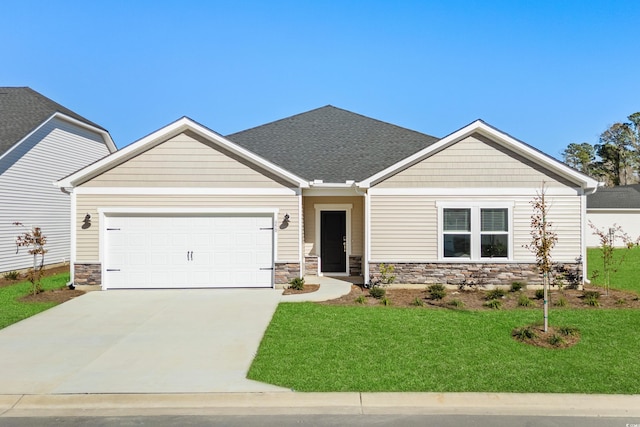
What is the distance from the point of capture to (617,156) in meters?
49.8

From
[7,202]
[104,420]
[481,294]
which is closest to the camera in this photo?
[104,420]

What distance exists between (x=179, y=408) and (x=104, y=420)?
763 mm

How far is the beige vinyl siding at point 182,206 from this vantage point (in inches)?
462

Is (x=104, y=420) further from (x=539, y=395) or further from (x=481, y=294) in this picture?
(x=481, y=294)

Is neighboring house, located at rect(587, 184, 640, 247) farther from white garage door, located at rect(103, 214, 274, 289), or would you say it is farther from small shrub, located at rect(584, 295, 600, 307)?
white garage door, located at rect(103, 214, 274, 289)

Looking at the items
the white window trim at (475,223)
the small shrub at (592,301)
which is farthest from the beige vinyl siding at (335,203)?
the small shrub at (592,301)

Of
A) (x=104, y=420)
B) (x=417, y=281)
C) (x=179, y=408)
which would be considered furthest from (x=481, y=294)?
(x=104, y=420)

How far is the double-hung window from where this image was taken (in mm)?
11922

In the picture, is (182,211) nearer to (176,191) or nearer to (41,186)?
(176,191)

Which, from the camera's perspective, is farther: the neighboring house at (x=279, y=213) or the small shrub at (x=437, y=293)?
the neighboring house at (x=279, y=213)

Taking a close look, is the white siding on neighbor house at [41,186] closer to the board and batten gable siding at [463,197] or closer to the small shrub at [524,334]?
the board and batten gable siding at [463,197]

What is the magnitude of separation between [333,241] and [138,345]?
8.02 meters

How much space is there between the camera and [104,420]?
4531 mm

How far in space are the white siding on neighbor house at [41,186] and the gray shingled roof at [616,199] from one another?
30.6 meters
